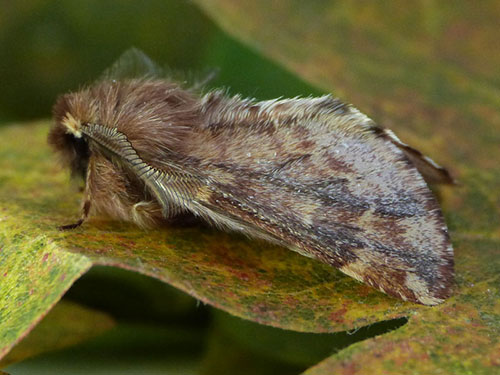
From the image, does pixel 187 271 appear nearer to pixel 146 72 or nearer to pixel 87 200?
pixel 87 200

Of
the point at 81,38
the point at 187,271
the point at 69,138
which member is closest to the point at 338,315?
the point at 187,271

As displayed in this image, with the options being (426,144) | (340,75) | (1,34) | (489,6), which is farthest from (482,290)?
(1,34)

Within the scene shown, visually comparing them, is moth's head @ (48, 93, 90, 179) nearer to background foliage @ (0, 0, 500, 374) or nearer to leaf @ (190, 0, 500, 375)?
background foliage @ (0, 0, 500, 374)

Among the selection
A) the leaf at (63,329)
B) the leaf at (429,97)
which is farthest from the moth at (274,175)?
the leaf at (63,329)

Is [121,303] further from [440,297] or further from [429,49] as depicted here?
[429,49]

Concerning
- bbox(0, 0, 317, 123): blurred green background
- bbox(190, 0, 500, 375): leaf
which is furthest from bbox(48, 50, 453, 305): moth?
bbox(0, 0, 317, 123): blurred green background

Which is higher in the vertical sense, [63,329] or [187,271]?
[187,271]
